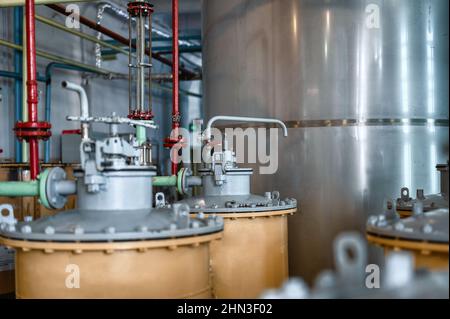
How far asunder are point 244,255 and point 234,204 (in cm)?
33

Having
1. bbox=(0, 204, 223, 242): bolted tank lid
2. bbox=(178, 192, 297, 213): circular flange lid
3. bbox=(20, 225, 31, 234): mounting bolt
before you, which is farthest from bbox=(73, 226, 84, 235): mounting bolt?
bbox=(178, 192, 297, 213): circular flange lid

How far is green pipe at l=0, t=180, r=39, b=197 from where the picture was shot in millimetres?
2675

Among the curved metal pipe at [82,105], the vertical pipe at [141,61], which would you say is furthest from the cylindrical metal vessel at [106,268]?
the vertical pipe at [141,61]

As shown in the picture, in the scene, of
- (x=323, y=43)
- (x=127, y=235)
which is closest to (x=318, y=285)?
(x=127, y=235)

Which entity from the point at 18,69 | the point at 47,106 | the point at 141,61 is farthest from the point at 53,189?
the point at 47,106

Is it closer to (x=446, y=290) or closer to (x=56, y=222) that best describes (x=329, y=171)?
(x=56, y=222)

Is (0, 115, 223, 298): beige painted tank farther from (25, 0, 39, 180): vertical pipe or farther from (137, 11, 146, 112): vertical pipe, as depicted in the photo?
(137, 11, 146, 112): vertical pipe

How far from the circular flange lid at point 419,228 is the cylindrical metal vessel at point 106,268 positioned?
77 centimetres

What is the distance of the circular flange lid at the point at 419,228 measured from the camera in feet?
6.25

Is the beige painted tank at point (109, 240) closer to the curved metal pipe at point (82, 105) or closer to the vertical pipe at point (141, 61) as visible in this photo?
the curved metal pipe at point (82, 105)

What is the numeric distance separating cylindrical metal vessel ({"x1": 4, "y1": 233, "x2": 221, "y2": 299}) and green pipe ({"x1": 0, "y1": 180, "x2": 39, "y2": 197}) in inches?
17.8

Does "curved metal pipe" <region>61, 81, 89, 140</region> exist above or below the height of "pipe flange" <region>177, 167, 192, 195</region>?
above

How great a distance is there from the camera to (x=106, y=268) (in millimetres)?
2162

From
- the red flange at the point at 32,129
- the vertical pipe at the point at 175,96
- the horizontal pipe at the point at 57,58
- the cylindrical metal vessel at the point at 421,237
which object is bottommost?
the cylindrical metal vessel at the point at 421,237
